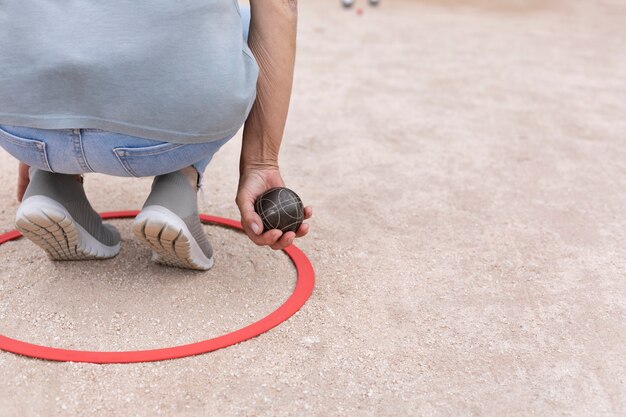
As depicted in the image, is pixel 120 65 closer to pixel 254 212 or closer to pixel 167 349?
pixel 254 212

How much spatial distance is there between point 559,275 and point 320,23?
3.96m

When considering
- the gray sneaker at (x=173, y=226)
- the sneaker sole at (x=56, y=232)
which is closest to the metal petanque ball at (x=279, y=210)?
the gray sneaker at (x=173, y=226)

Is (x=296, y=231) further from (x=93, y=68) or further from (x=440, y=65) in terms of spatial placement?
(x=440, y=65)

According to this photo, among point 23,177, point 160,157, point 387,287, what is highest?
point 160,157

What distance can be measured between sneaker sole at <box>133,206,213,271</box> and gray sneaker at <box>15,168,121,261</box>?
0.65ft

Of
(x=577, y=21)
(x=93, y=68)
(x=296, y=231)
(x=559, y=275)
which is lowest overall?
(x=577, y=21)

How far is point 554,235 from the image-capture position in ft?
7.91

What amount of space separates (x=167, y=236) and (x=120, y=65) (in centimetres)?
46

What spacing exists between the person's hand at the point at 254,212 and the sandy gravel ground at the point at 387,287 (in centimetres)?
19

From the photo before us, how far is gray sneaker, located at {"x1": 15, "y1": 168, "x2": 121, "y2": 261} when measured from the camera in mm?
1782

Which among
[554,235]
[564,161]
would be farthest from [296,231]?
[564,161]

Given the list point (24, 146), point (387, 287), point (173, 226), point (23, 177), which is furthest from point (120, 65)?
point (387, 287)

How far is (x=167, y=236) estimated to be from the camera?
180 centimetres

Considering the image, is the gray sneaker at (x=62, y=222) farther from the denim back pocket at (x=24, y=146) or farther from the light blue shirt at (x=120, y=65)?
the light blue shirt at (x=120, y=65)
